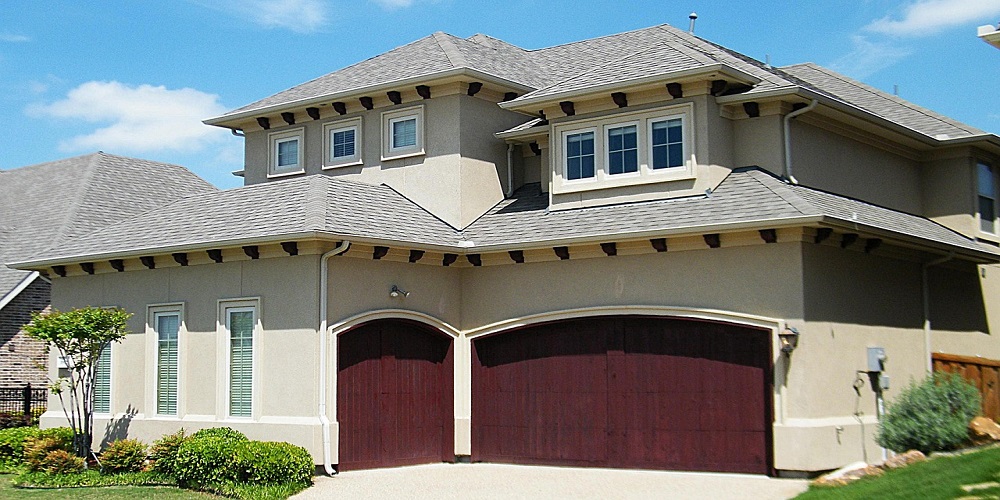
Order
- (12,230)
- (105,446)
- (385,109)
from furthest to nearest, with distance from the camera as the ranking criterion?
(12,230) → (385,109) → (105,446)

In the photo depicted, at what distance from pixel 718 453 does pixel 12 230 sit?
2262cm

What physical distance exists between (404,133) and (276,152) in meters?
3.59

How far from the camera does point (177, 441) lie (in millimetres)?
17984

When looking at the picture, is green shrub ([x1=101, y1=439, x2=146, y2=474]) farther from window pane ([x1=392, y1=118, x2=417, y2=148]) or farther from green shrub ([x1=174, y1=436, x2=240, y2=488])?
window pane ([x1=392, y1=118, x2=417, y2=148])

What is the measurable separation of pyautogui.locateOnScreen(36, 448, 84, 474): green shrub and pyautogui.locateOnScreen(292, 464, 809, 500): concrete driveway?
4385mm

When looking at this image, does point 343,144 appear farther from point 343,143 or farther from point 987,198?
point 987,198

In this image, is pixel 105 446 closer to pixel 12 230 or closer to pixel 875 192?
pixel 12 230

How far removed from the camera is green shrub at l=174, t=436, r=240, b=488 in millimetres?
16969

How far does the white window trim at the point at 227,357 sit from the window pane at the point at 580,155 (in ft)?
19.6

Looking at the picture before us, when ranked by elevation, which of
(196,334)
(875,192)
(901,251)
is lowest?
(196,334)

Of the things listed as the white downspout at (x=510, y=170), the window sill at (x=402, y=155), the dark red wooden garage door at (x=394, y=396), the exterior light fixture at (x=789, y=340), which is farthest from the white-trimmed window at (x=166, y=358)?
the exterior light fixture at (x=789, y=340)

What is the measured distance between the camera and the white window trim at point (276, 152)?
24141 mm

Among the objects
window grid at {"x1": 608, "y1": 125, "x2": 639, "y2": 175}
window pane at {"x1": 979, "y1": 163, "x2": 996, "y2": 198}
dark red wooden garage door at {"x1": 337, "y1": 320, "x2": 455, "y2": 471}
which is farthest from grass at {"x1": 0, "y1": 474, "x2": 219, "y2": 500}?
window pane at {"x1": 979, "y1": 163, "x2": 996, "y2": 198}

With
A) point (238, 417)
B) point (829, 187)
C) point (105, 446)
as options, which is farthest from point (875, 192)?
point (105, 446)
